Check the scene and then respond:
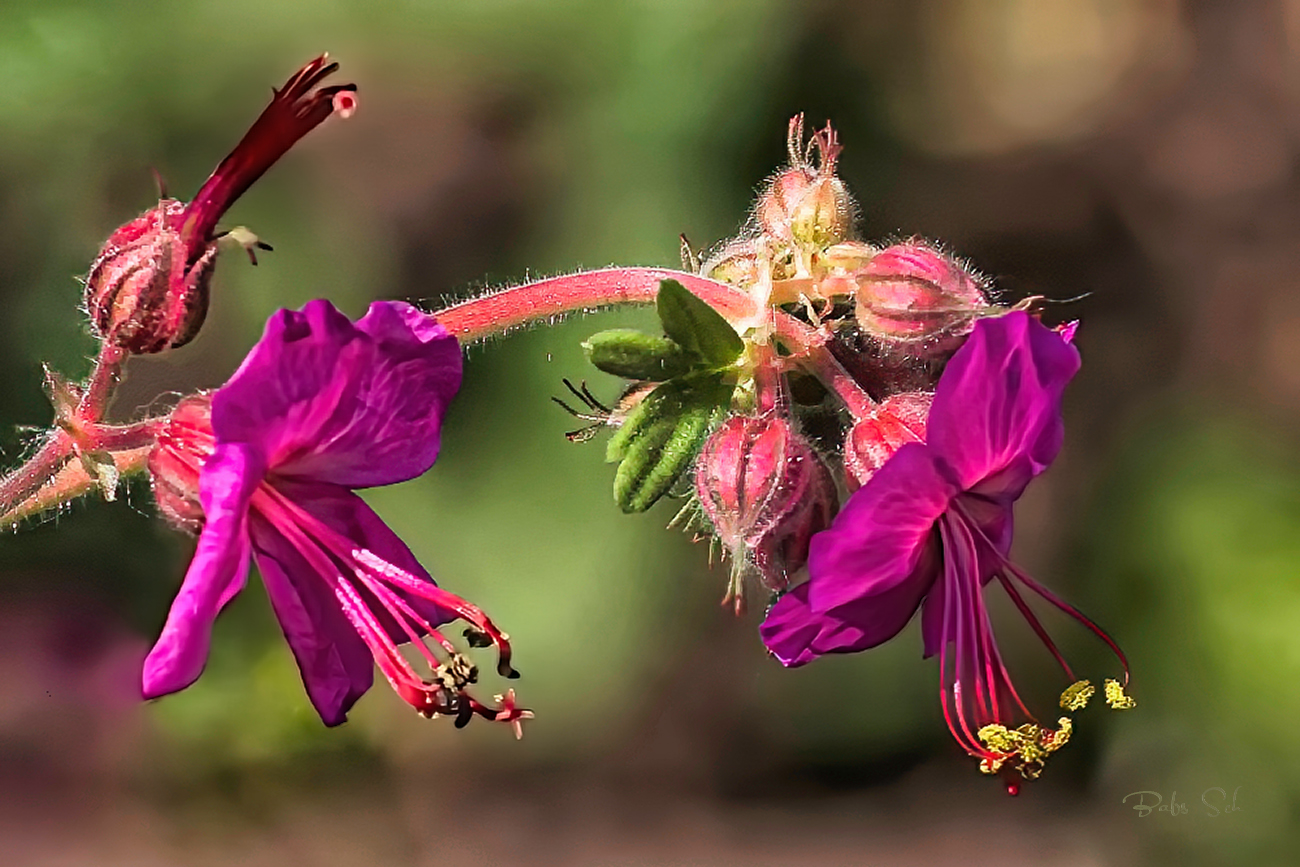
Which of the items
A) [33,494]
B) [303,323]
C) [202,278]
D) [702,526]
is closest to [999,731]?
[702,526]

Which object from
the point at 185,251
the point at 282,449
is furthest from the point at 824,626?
the point at 185,251

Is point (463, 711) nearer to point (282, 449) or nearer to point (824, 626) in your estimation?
point (282, 449)

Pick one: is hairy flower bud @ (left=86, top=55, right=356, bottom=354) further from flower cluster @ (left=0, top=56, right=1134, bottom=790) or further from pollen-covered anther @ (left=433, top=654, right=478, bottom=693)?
pollen-covered anther @ (left=433, top=654, right=478, bottom=693)

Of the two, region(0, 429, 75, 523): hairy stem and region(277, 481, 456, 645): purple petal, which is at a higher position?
region(0, 429, 75, 523): hairy stem

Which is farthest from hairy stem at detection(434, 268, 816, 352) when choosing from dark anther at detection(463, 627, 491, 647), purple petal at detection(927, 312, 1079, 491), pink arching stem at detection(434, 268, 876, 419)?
dark anther at detection(463, 627, 491, 647)

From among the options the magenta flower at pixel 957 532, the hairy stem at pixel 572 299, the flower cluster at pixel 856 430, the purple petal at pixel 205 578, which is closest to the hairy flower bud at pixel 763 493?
the flower cluster at pixel 856 430

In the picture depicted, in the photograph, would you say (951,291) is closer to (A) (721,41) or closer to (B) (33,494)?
(B) (33,494)
